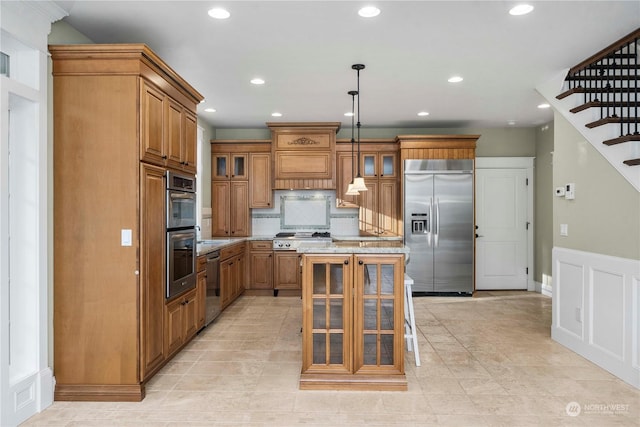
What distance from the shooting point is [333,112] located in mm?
5730

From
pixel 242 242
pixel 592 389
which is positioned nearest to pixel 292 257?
pixel 242 242

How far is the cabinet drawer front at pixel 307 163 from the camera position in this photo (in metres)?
6.30

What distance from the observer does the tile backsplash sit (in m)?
6.80

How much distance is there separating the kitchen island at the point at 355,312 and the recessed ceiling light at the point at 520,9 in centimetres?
182

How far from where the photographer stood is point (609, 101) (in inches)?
148

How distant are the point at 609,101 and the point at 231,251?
4.45 meters

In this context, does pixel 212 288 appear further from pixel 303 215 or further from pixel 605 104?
pixel 605 104

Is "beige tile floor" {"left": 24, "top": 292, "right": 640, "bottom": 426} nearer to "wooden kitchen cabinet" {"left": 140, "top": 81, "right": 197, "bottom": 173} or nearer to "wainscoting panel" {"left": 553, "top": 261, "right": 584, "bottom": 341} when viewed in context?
"wainscoting panel" {"left": 553, "top": 261, "right": 584, "bottom": 341}

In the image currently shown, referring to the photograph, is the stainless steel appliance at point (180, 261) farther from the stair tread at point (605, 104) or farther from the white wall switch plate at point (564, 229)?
the stair tread at point (605, 104)

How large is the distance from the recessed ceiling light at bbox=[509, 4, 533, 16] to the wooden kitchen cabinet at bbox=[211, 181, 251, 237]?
14.8 ft

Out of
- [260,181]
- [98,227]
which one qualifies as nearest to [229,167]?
[260,181]

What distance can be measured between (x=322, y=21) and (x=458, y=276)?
4488 millimetres

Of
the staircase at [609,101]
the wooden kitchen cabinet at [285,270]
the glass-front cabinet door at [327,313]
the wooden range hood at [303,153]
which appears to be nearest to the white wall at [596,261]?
the staircase at [609,101]

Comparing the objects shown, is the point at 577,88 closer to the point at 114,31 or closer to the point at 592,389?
the point at 592,389
